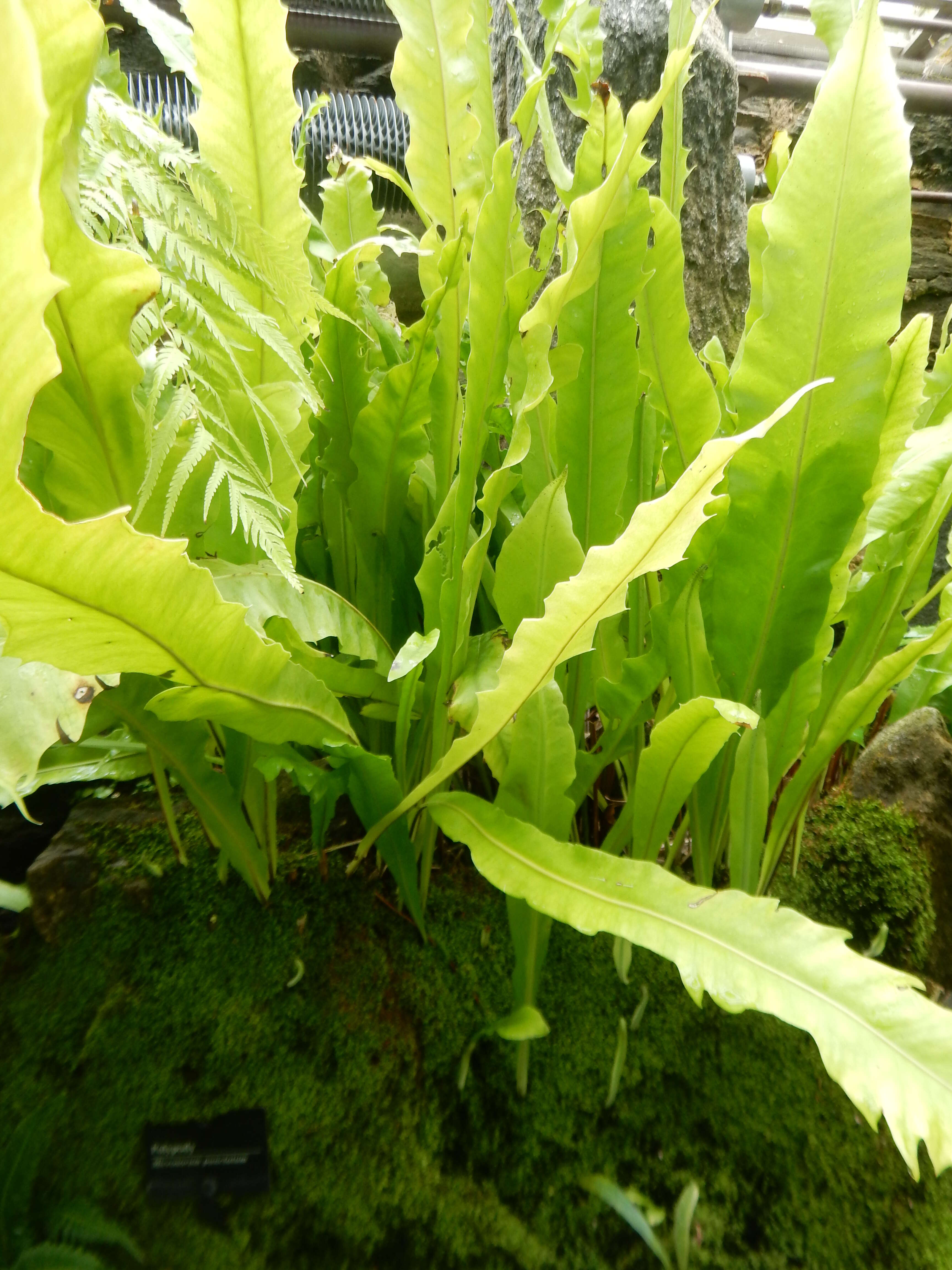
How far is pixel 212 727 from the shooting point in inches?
23.7

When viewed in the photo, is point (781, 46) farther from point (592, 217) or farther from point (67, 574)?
point (67, 574)

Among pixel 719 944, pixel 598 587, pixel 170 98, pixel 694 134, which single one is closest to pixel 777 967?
pixel 719 944

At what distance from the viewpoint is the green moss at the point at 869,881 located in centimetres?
71

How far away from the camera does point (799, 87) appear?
222 cm

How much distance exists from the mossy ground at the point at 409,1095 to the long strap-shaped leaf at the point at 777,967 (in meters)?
0.19

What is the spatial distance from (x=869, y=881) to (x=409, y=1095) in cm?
47

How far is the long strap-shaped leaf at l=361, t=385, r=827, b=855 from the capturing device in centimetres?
33

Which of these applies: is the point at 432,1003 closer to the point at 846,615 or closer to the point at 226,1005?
the point at 226,1005

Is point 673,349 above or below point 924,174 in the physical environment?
below

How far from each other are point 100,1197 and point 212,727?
12.0 inches

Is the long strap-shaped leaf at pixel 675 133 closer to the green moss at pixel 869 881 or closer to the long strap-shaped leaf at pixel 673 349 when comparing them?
the long strap-shaped leaf at pixel 673 349

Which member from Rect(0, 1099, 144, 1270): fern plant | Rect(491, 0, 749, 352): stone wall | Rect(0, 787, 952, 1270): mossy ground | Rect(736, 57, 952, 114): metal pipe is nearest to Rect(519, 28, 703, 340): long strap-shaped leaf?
Rect(0, 787, 952, 1270): mossy ground

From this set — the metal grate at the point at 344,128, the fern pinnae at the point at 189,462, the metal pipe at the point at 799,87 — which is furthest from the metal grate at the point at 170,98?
the fern pinnae at the point at 189,462

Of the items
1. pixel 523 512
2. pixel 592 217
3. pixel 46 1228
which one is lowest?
pixel 46 1228
